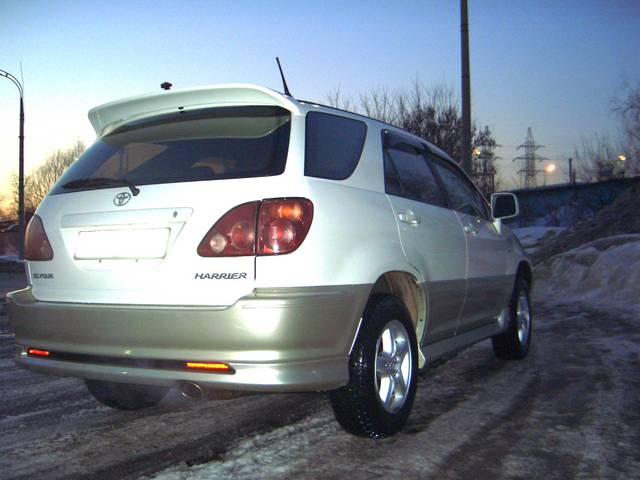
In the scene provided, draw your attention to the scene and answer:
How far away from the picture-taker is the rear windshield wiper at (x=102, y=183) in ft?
10.4

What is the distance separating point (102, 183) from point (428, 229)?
1.91 metres

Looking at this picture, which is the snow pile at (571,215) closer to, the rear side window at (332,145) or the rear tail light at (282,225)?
the rear side window at (332,145)

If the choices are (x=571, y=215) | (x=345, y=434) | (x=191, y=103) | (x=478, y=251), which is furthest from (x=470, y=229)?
(x=571, y=215)

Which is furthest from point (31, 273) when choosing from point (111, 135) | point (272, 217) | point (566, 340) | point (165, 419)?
point (566, 340)

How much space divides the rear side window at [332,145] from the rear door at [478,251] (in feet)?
4.19

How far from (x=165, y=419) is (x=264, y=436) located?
735 millimetres

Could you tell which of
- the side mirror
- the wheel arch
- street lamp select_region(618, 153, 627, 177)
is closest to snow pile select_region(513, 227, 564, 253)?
the side mirror

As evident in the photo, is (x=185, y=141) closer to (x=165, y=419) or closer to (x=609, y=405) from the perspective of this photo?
(x=165, y=419)

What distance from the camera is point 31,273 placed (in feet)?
11.1

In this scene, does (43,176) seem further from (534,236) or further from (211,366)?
(211,366)

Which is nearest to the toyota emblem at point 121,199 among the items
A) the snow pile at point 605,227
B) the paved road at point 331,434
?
the paved road at point 331,434

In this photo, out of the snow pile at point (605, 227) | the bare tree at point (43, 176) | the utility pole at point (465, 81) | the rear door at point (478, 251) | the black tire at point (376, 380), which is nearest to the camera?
the black tire at point (376, 380)

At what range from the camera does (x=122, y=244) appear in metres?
3.06

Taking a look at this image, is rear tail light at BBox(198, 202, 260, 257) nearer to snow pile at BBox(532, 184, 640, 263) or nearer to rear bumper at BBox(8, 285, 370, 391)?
rear bumper at BBox(8, 285, 370, 391)
